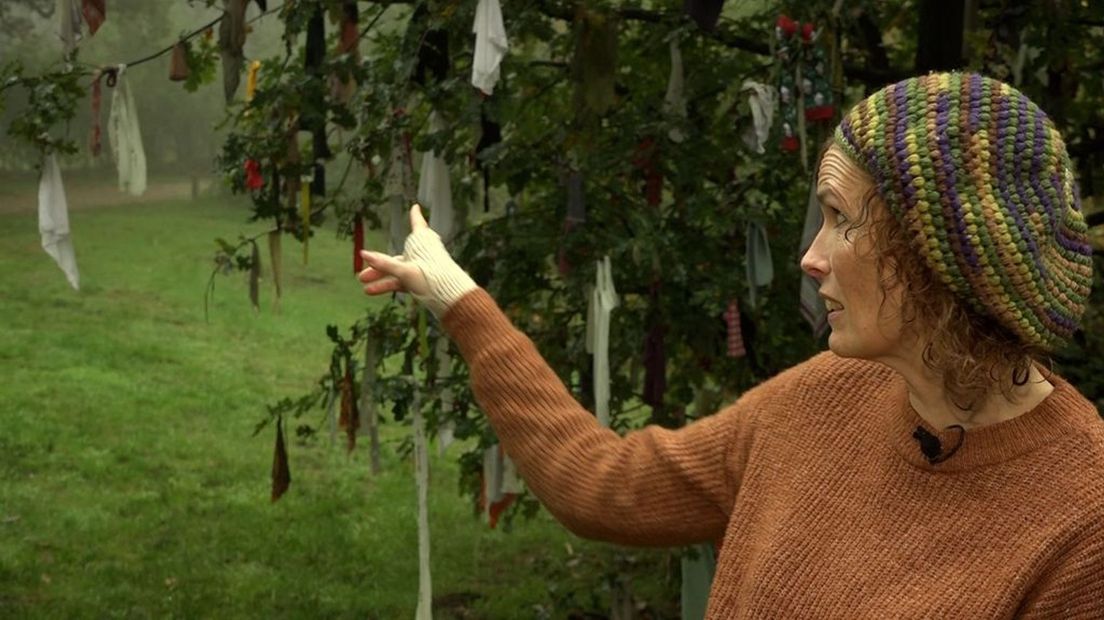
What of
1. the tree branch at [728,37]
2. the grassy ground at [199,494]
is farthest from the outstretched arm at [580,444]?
the grassy ground at [199,494]

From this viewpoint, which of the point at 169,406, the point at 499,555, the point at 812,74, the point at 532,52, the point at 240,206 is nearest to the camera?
the point at 812,74

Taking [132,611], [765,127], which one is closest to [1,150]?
[132,611]

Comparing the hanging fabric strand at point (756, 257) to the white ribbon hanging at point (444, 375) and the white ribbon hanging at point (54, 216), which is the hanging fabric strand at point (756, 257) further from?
the white ribbon hanging at point (54, 216)

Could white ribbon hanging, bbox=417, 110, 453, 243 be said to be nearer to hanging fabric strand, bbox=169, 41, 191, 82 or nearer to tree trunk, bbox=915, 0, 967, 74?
hanging fabric strand, bbox=169, 41, 191, 82

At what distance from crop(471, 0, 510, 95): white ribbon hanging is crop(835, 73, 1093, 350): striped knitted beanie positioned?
2276 mm

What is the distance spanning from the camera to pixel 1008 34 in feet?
13.7

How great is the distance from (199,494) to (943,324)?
7.04 metres

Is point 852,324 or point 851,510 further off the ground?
point 852,324

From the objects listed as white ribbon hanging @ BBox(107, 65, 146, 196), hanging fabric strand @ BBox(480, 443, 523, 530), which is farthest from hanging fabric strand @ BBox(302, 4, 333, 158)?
hanging fabric strand @ BBox(480, 443, 523, 530)

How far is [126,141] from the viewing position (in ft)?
14.7

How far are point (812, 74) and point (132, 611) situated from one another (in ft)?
13.1

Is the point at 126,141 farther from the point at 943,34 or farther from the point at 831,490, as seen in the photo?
the point at 831,490

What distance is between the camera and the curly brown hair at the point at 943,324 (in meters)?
1.34

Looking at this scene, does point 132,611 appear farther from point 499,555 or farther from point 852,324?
point 852,324
